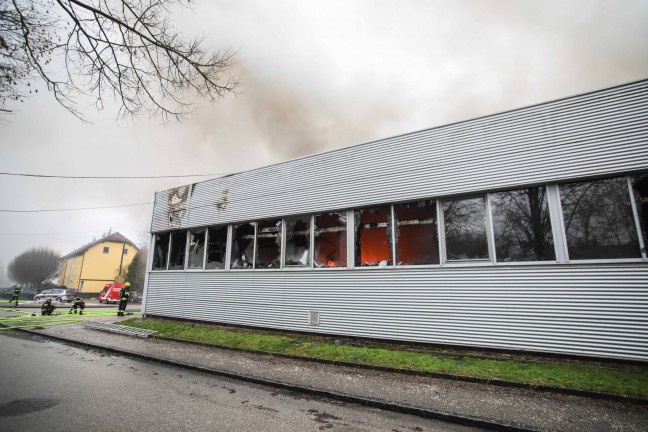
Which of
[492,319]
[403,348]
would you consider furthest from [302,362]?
[492,319]

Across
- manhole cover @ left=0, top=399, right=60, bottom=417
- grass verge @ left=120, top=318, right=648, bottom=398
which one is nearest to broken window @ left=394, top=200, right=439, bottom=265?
grass verge @ left=120, top=318, right=648, bottom=398

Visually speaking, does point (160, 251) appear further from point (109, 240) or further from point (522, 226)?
point (109, 240)

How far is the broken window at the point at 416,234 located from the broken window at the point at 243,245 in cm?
547

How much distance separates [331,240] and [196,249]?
6.51 metres

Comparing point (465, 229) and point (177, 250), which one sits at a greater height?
point (177, 250)

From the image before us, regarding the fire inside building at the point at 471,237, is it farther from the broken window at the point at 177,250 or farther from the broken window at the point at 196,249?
the broken window at the point at 177,250

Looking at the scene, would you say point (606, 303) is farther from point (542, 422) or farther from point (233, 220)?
point (233, 220)

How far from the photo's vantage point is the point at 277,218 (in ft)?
36.4

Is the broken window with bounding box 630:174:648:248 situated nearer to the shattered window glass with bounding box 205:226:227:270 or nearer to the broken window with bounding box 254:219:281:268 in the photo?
the broken window with bounding box 254:219:281:268

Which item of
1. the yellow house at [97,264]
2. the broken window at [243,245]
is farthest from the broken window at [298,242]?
the yellow house at [97,264]

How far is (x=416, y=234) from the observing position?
8375 mm

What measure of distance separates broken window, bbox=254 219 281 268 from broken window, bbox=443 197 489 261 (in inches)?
216

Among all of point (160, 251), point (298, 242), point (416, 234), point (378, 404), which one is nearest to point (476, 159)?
point (416, 234)

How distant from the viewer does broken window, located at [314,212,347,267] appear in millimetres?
9555
